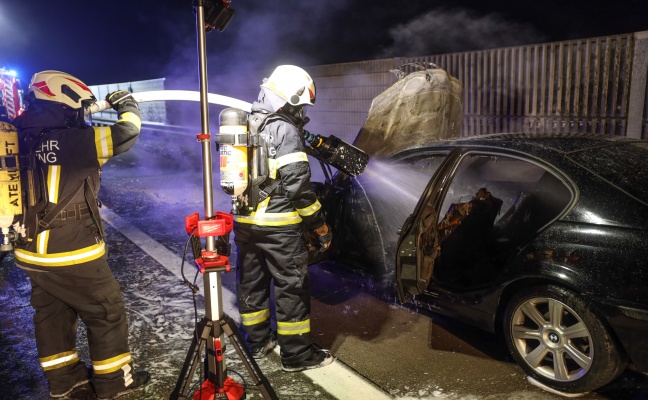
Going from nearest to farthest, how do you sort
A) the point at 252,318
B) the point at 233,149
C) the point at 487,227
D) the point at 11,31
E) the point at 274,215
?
the point at 233,149 < the point at 274,215 < the point at 252,318 < the point at 487,227 < the point at 11,31

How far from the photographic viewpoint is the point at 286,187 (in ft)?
11.3

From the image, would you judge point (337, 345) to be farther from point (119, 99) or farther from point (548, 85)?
point (548, 85)

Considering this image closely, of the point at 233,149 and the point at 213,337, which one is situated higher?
the point at 233,149

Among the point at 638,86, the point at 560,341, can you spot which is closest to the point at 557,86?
the point at 638,86

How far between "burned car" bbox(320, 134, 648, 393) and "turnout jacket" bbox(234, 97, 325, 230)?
27.5 inches

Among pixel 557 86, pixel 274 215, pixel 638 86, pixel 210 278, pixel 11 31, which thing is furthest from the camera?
pixel 11 31

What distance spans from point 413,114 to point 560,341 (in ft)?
14.4

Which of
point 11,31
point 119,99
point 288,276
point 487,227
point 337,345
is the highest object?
point 11,31

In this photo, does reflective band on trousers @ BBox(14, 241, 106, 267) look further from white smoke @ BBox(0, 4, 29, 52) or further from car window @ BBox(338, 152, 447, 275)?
white smoke @ BBox(0, 4, 29, 52)

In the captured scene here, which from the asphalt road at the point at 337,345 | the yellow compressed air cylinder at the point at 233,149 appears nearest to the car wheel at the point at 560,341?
the asphalt road at the point at 337,345

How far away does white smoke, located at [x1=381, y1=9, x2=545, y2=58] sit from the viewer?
12.3 m

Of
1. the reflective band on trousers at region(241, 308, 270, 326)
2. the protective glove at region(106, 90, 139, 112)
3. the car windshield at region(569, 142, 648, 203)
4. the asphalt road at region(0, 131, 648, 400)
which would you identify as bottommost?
the asphalt road at region(0, 131, 648, 400)

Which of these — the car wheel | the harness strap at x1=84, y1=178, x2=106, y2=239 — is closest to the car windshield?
the car wheel

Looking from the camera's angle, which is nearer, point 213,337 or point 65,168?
point 213,337
